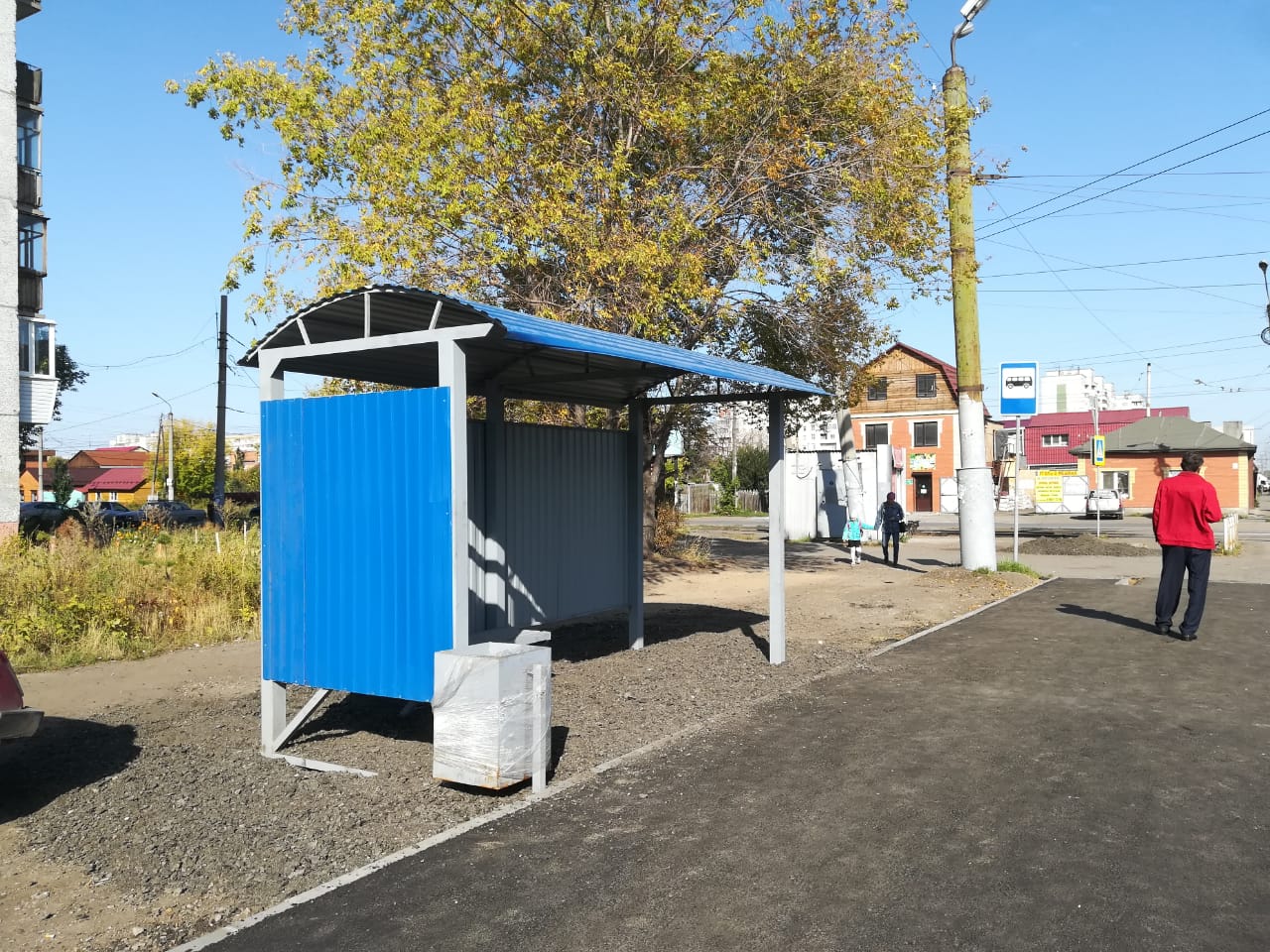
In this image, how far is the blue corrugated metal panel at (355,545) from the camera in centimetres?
585

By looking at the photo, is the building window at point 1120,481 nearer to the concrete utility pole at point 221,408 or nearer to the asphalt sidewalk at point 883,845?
the concrete utility pole at point 221,408

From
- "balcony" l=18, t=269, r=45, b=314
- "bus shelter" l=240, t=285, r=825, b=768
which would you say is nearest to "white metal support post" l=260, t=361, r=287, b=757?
"bus shelter" l=240, t=285, r=825, b=768

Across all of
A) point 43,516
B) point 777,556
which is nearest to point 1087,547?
point 777,556

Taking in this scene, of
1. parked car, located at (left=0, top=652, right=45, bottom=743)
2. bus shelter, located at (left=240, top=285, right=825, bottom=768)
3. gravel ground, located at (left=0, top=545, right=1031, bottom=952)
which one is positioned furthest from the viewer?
bus shelter, located at (left=240, top=285, right=825, bottom=768)

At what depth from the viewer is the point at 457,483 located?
18.7 feet

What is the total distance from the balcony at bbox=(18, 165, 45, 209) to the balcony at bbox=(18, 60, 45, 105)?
7.60ft

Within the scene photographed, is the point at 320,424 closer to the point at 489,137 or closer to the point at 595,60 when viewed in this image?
the point at 489,137

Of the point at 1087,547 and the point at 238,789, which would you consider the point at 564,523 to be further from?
the point at 1087,547

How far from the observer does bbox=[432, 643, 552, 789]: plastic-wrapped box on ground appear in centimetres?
550

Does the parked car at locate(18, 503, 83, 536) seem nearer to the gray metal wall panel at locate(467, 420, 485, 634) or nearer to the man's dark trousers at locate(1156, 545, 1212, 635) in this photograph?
the gray metal wall panel at locate(467, 420, 485, 634)

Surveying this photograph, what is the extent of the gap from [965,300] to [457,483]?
542 inches

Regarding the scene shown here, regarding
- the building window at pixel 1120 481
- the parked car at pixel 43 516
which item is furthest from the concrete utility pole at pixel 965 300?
the building window at pixel 1120 481

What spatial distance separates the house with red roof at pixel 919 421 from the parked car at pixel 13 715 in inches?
2077

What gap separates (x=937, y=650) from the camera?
10.4 m
